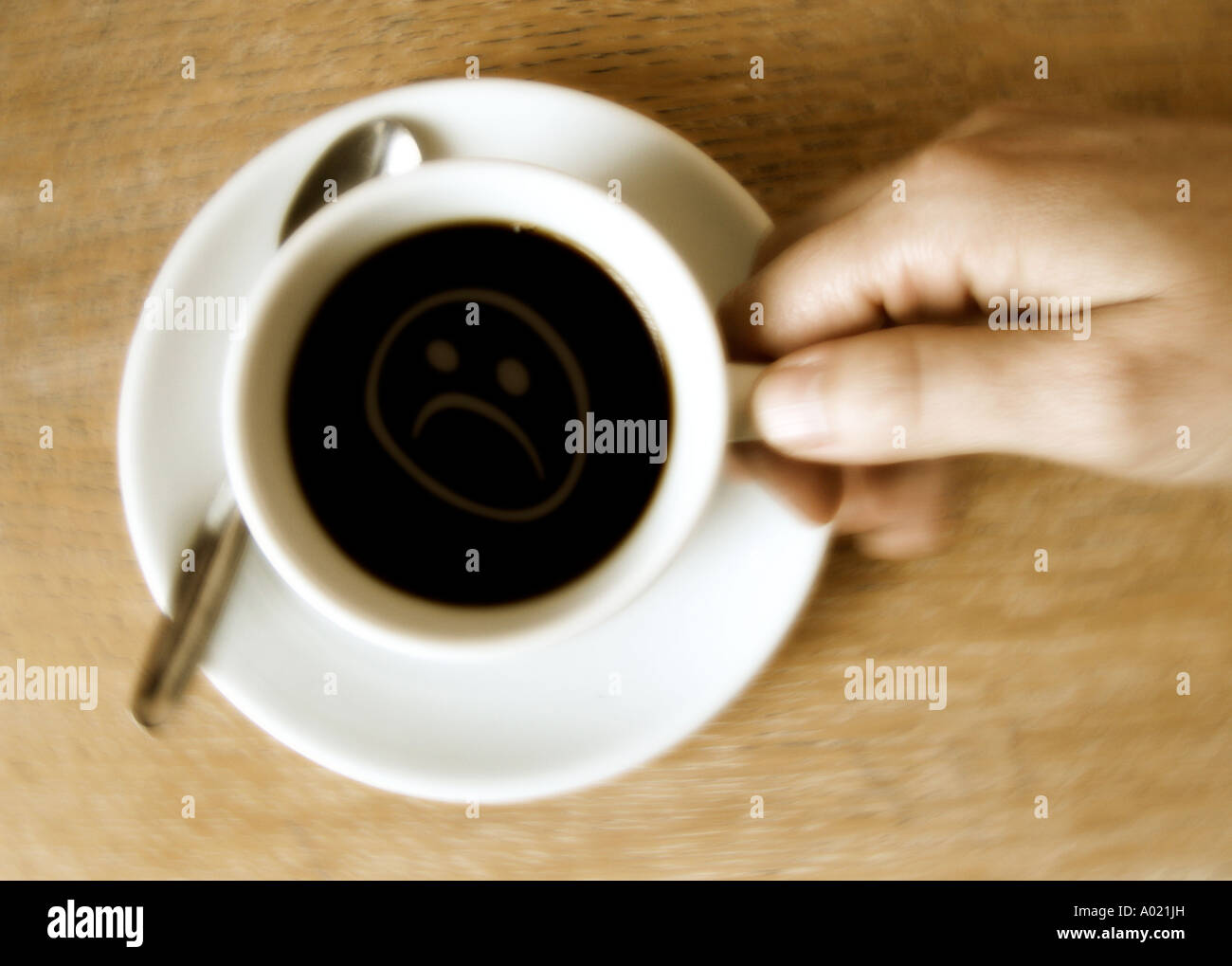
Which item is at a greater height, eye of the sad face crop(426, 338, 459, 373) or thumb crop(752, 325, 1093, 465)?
eye of the sad face crop(426, 338, 459, 373)

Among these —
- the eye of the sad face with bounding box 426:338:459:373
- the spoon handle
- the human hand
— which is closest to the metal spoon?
the spoon handle

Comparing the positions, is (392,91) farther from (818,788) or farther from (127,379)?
(818,788)

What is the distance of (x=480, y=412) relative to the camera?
0.64 meters

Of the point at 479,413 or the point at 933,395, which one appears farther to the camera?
the point at 479,413

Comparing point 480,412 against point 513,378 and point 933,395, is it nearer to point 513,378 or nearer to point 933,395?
point 513,378

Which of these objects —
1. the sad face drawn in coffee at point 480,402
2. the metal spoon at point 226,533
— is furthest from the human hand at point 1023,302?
the metal spoon at point 226,533

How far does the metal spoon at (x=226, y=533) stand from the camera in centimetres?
59

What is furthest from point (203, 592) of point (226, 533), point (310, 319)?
point (310, 319)

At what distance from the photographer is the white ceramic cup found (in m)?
0.51

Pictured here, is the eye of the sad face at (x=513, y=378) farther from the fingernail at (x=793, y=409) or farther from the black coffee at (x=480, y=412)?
the fingernail at (x=793, y=409)

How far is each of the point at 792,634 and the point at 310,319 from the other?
1.26ft

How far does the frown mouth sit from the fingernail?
16 centimetres

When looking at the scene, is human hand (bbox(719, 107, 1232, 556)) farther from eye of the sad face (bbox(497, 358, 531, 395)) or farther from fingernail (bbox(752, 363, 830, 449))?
eye of the sad face (bbox(497, 358, 531, 395))
